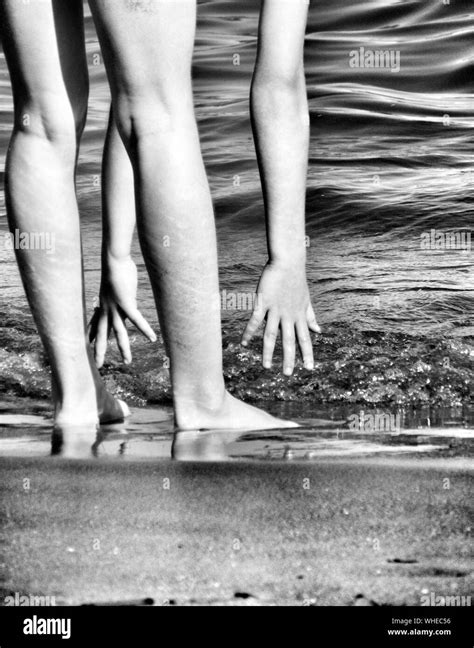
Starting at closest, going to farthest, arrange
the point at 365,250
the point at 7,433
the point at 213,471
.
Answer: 1. the point at 213,471
2. the point at 7,433
3. the point at 365,250

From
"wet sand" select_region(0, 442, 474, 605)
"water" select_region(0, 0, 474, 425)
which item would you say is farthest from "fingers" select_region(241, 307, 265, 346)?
"water" select_region(0, 0, 474, 425)

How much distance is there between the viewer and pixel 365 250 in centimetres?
490

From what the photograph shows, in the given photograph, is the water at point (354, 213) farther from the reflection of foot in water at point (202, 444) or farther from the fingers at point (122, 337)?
the reflection of foot in water at point (202, 444)

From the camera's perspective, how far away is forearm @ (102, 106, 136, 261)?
8.08ft

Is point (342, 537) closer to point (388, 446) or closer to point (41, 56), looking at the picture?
point (388, 446)

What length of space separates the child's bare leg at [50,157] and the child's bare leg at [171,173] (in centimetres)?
18

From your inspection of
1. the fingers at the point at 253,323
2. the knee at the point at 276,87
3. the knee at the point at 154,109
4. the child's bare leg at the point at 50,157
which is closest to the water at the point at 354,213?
the fingers at the point at 253,323

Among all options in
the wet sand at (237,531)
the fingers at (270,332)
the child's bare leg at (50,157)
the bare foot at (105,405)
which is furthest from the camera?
the bare foot at (105,405)

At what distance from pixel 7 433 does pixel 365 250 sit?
284 centimetres

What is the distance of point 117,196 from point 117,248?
123 millimetres

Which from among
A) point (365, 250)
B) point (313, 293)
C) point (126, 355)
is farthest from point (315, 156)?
point (126, 355)

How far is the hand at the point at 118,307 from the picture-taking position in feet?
8.22

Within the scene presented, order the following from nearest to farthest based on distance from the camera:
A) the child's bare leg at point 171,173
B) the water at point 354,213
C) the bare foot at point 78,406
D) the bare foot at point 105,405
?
the child's bare leg at point 171,173
the bare foot at point 78,406
the bare foot at point 105,405
the water at point 354,213

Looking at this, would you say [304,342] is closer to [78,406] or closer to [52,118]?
[78,406]
